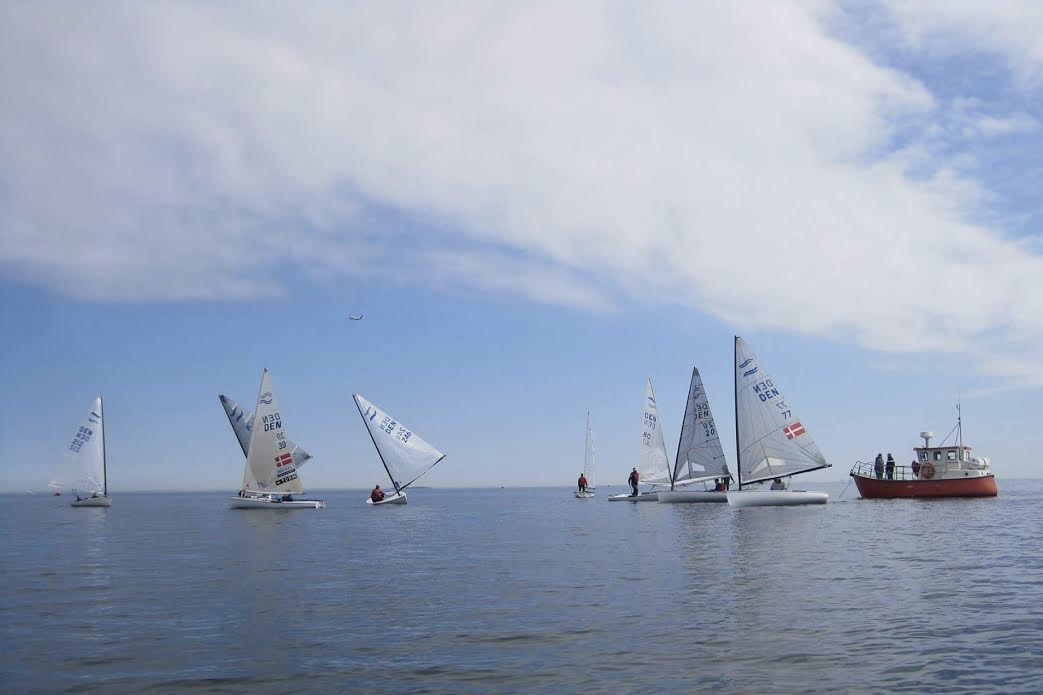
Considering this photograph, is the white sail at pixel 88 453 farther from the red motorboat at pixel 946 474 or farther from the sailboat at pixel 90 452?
the red motorboat at pixel 946 474

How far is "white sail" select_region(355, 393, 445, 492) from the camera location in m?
74.1

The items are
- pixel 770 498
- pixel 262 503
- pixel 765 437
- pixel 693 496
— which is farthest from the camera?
pixel 262 503

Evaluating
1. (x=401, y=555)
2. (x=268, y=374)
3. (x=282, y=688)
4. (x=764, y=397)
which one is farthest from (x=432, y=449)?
(x=282, y=688)

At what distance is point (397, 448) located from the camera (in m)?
→ 75.7

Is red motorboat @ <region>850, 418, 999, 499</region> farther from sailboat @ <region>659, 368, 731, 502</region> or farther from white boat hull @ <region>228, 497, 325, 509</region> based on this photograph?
white boat hull @ <region>228, 497, 325, 509</region>

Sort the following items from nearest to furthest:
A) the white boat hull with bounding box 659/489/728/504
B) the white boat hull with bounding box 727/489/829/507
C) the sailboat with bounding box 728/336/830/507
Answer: the white boat hull with bounding box 727/489/829/507 → the sailboat with bounding box 728/336/830/507 → the white boat hull with bounding box 659/489/728/504

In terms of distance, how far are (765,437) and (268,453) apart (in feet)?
138

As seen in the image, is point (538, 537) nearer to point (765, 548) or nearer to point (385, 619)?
point (765, 548)

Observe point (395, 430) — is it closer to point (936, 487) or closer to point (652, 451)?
point (652, 451)

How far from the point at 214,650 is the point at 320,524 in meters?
44.5

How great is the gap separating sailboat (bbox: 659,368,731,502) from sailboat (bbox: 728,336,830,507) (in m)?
9.45

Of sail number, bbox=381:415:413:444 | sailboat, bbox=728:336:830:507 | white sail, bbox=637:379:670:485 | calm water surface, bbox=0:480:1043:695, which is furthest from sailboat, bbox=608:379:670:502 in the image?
calm water surface, bbox=0:480:1043:695

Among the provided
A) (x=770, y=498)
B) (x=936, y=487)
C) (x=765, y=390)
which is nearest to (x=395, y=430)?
(x=765, y=390)

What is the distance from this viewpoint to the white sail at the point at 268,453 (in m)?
71.3
